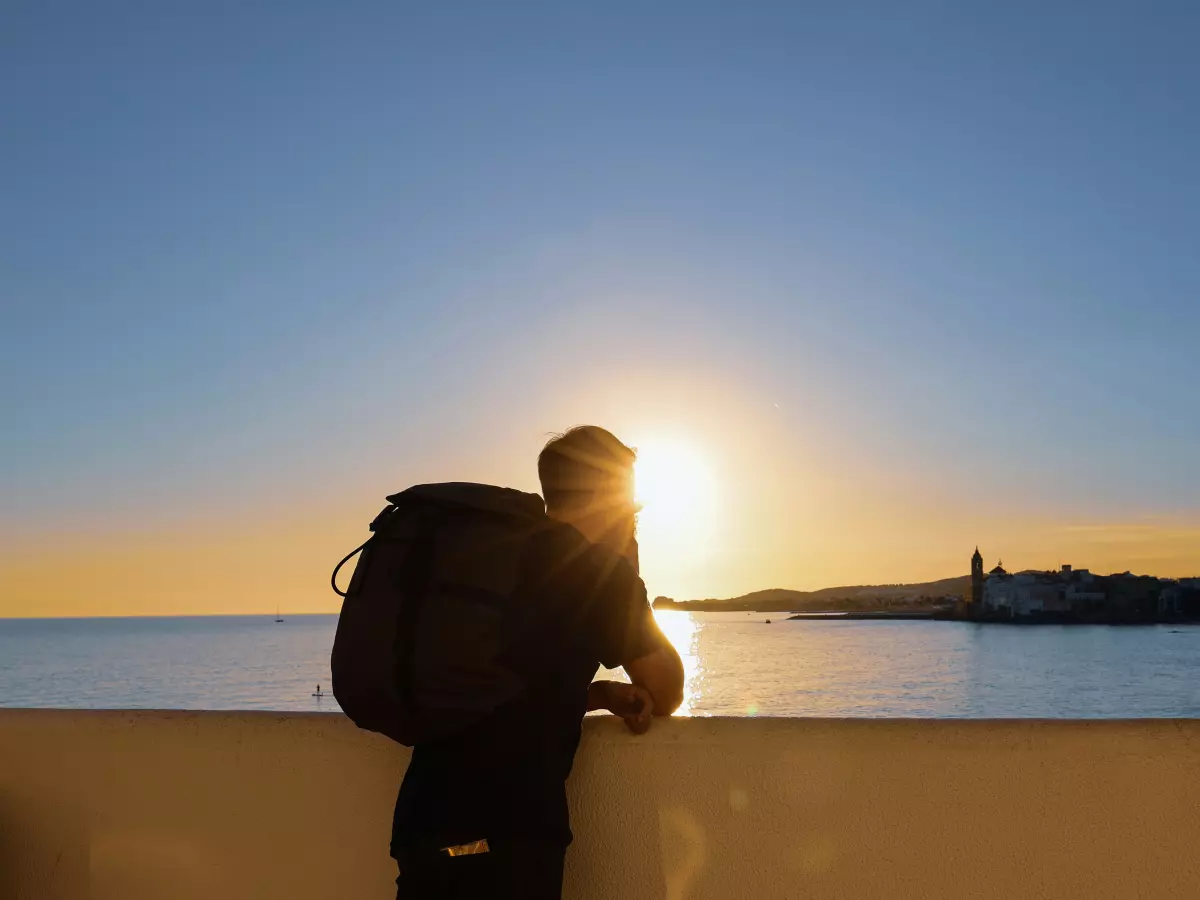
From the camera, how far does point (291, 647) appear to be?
350 ft

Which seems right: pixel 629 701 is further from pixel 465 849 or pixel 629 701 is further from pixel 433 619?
pixel 433 619

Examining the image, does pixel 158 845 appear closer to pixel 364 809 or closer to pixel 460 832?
pixel 364 809

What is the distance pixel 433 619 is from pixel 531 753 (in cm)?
32

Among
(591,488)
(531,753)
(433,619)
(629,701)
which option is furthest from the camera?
(629,701)

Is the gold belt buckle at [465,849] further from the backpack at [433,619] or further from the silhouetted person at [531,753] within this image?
the backpack at [433,619]

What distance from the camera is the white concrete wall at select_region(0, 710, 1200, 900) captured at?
216 cm

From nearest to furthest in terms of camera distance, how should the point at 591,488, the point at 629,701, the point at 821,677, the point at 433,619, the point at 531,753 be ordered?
the point at 433,619, the point at 531,753, the point at 591,488, the point at 629,701, the point at 821,677

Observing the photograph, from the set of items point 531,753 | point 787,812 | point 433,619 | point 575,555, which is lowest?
point 787,812

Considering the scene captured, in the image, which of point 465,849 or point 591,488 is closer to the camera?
point 465,849

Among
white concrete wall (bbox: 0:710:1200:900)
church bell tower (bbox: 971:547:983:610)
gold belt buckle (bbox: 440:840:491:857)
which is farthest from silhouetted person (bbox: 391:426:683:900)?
church bell tower (bbox: 971:547:983:610)

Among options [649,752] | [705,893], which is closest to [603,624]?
[649,752]

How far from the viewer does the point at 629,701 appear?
6.98 ft

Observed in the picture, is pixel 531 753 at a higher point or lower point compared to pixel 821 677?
higher

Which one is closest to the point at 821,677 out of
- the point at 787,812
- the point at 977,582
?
the point at 787,812
